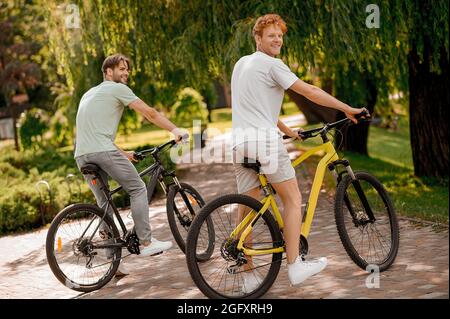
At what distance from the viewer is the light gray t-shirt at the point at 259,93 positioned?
496 cm

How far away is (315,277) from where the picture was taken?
5.57 m

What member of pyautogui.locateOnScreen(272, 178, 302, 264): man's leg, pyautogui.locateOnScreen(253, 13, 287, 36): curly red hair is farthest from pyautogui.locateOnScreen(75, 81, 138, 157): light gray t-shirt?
pyautogui.locateOnScreen(272, 178, 302, 264): man's leg

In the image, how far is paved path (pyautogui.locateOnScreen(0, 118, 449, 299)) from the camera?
16.8ft

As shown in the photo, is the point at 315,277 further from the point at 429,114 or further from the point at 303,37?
the point at 429,114

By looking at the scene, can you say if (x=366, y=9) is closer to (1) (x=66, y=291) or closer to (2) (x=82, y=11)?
(2) (x=82, y=11)

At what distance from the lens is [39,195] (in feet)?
32.9

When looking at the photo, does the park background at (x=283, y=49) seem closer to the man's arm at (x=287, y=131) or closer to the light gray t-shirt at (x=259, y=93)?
the man's arm at (x=287, y=131)

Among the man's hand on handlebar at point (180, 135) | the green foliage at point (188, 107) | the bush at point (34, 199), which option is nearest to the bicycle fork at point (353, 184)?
the man's hand on handlebar at point (180, 135)

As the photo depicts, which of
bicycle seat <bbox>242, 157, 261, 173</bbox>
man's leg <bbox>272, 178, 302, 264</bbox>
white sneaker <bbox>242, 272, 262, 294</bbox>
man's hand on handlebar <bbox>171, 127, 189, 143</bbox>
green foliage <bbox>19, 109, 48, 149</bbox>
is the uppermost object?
man's hand on handlebar <bbox>171, 127, 189, 143</bbox>

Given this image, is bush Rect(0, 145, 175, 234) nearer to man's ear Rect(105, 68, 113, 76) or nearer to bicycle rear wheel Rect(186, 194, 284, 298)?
man's ear Rect(105, 68, 113, 76)

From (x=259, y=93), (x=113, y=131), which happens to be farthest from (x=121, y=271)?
(x=259, y=93)

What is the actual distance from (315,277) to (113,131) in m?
1.97

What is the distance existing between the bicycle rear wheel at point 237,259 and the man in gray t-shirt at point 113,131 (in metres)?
0.84

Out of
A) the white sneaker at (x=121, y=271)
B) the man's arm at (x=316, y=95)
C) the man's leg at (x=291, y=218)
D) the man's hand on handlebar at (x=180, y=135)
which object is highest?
the man's arm at (x=316, y=95)
